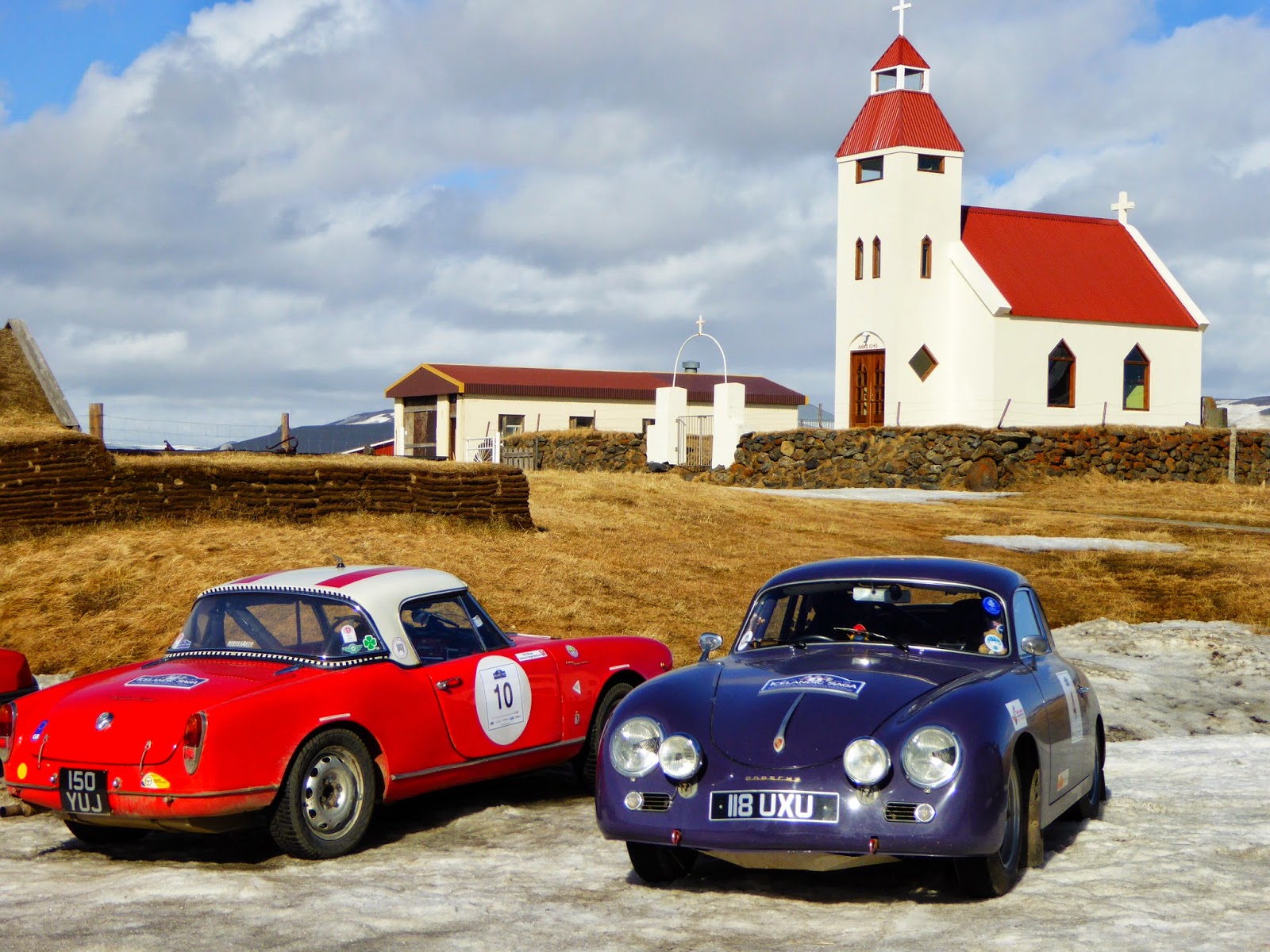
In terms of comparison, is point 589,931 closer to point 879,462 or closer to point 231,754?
point 231,754

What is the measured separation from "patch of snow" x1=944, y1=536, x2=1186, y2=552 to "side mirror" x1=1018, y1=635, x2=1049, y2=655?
14.4 m

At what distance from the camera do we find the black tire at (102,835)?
734 centimetres

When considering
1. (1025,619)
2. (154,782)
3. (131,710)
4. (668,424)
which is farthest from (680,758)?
(668,424)

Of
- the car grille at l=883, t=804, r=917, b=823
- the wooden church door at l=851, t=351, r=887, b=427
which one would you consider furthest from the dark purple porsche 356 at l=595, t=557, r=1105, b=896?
the wooden church door at l=851, t=351, r=887, b=427

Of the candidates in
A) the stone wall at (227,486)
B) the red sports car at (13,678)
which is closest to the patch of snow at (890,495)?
the stone wall at (227,486)

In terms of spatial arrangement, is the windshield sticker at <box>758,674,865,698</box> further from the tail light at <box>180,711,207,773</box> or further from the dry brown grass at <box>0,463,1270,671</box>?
the dry brown grass at <box>0,463,1270,671</box>

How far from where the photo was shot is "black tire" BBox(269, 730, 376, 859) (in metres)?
6.81

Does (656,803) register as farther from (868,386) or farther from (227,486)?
(868,386)

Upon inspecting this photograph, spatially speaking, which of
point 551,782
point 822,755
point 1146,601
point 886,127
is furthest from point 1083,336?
point 822,755

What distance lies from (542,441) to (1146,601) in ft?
97.6

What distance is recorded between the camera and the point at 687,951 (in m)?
5.24

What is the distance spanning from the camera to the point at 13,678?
345 inches

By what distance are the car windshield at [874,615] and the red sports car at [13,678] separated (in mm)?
4424

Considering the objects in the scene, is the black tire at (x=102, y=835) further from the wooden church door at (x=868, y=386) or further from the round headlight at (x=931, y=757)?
the wooden church door at (x=868, y=386)
